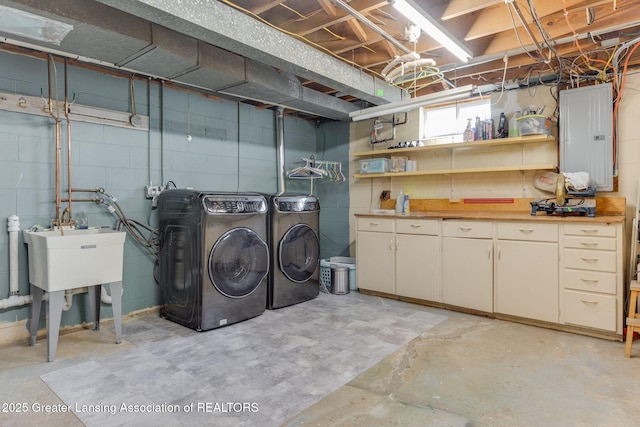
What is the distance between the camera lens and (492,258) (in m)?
3.32

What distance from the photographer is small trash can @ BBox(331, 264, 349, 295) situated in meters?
4.28

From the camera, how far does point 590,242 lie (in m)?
2.87

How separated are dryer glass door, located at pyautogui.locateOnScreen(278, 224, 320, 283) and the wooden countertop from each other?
2.26 feet

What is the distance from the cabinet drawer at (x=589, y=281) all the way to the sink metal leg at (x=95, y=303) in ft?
12.4

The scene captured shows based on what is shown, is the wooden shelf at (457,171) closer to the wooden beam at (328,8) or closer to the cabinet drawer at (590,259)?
the cabinet drawer at (590,259)

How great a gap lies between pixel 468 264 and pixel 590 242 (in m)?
0.95

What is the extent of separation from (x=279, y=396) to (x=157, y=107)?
2895mm

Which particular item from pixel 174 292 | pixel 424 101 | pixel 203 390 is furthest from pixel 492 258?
pixel 174 292

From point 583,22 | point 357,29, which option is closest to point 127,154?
point 357,29

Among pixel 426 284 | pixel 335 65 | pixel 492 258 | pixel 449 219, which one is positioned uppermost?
pixel 335 65

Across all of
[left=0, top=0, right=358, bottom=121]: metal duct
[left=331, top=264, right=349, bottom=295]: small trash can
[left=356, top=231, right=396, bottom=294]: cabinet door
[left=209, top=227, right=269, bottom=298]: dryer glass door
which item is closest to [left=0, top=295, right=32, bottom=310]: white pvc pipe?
[left=209, top=227, right=269, bottom=298]: dryer glass door

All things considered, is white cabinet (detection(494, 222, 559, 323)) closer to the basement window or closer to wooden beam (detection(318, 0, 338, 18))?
the basement window

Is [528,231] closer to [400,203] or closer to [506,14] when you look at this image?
[400,203]

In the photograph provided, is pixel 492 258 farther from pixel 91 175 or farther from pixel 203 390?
pixel 91 175
